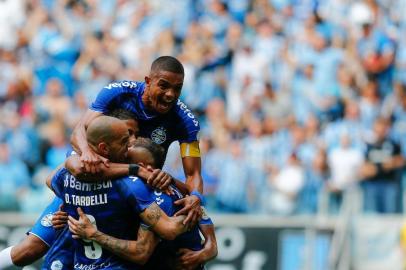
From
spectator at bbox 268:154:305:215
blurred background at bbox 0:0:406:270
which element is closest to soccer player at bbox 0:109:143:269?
blurred background at bbox 0:0:406:270

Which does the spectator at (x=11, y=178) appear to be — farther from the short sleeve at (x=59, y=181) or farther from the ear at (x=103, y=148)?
the ear at (x=103, y=148)

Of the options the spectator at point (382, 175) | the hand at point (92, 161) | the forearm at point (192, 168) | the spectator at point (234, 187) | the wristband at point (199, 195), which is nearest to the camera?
the hand at point (92, 161)

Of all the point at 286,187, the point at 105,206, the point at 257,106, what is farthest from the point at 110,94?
the point at 257,106

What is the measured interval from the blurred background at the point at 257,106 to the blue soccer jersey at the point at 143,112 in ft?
20.2

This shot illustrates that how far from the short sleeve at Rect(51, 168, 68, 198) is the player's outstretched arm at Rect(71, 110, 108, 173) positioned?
0.20 metres

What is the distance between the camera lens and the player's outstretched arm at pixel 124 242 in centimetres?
824

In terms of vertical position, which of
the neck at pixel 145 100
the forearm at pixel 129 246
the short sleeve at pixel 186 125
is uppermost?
the neck at pixel 145 100

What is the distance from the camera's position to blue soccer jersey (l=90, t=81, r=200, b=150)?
9.16m

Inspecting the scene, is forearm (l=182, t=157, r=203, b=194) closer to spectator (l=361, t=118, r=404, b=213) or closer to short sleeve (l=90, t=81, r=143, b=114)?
short sleeve (l=90, t=81, r=143, b=114)

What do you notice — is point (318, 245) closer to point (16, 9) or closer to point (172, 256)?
point (172, 256)

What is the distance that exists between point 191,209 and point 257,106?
9464mm

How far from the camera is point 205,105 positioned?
18234 millimetres

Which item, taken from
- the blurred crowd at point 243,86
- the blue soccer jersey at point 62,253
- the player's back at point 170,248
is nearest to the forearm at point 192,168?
the player's back at point 170,248

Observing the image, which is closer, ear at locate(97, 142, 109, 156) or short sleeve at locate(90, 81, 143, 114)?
ear at locate(97, 142, 109, 156)
